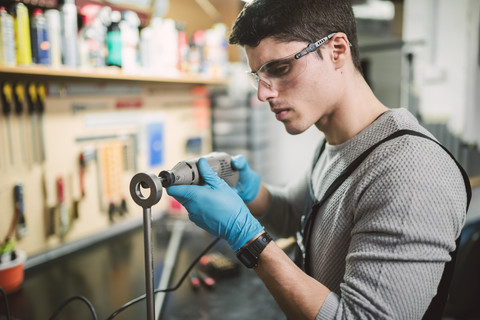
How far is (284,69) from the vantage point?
0.98 meters

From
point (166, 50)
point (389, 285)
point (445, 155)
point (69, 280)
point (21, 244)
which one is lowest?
point (69, 280)

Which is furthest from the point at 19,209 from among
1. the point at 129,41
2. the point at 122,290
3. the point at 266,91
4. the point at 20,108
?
the point at 266,91

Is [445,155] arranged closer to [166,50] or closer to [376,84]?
[166,50]

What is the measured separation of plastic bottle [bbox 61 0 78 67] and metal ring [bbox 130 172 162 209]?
96 cm

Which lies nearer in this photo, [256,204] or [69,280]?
[256,204]

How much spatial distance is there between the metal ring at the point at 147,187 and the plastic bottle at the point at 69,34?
957 millimetres

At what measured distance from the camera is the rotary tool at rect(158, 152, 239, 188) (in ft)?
2.81

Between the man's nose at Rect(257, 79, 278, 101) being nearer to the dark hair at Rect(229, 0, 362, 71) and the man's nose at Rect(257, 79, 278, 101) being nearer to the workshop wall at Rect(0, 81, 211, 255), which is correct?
the dark hair at Rect(229, 0, 362, 71)

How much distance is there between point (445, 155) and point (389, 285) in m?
0.34

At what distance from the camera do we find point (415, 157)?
0.78 meters

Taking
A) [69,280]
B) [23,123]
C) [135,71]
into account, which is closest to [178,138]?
[135,71]

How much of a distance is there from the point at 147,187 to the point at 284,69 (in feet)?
1.66

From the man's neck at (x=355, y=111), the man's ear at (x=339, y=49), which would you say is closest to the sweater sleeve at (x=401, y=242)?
the man's neck at (x=355, y=111)

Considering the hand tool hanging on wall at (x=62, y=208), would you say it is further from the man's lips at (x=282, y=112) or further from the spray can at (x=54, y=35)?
the man's lips at (x=282, y=112)
